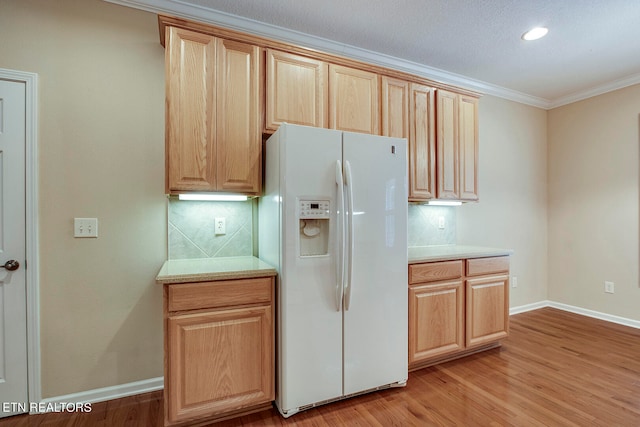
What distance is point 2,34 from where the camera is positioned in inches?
73.2

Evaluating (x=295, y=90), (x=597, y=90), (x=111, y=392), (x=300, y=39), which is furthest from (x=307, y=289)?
(x=597, y=90)

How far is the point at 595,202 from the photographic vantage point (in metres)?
3.63

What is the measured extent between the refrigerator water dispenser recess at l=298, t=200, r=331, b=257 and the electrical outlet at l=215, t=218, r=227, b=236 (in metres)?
0.74

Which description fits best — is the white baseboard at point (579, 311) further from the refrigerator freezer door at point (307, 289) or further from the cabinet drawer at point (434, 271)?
the refrigerator freezer door at point (307, 289)

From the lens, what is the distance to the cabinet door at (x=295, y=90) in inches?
84.0

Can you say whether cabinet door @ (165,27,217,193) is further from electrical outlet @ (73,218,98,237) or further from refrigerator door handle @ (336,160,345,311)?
refrigerator door handle @ (336,160,345,311)


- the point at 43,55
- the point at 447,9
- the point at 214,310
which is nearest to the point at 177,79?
the point at 43,55

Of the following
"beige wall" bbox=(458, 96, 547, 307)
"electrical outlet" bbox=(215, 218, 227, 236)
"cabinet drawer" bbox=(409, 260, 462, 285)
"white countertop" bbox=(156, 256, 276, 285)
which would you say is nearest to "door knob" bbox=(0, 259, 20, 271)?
"white countertop" bbox=(156, 256, 276, 285)

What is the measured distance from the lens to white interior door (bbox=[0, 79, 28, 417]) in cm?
186

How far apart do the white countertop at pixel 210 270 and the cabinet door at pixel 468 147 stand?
2.02 m

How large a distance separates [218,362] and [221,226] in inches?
37.2

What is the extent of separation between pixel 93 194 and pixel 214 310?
44.7 inches

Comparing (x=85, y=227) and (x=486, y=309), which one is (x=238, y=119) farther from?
(x=486, y=309)

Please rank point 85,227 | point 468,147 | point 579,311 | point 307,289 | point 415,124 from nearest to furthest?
point 307,289 → point 85,227 → point 415,124 → point 468,147 → point 579,311
